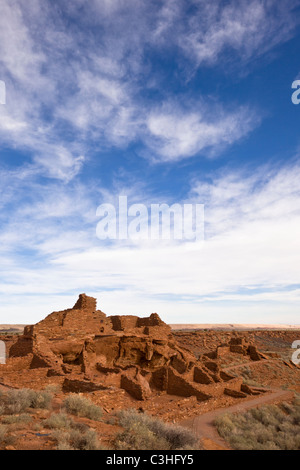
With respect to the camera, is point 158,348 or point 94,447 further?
point 158,348

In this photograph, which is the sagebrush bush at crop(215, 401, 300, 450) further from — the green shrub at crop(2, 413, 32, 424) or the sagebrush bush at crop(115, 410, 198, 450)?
the green shrub at crop(2, 413, 32, 424)

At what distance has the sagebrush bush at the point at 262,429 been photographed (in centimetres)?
980

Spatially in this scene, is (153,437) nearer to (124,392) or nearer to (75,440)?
(75,440)

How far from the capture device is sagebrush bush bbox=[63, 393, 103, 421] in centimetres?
946

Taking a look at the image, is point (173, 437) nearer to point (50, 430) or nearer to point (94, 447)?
point (94, 447)

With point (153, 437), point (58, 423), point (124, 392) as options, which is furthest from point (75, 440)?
point (124, 392)

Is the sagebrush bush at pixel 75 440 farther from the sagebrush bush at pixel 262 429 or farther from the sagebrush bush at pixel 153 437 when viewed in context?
the sagebrush bush at pixel 262 429

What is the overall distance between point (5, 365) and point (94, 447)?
1158 centimetres

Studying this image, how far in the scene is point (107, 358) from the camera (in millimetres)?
22172

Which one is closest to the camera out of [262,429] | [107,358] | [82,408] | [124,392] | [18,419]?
[18,419]

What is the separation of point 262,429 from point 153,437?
5918mm

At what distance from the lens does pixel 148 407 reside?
13.5m

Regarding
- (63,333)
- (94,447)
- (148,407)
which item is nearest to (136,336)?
(63,333)
